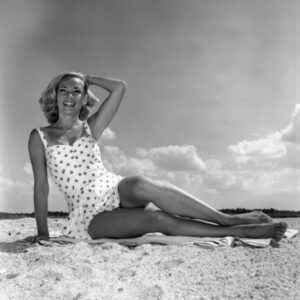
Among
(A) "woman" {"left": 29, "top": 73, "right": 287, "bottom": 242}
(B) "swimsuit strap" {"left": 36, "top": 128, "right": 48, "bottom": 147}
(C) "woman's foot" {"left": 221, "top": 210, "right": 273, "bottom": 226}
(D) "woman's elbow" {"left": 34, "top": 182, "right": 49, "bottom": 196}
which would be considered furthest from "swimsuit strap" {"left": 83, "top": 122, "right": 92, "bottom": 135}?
(C) "woman's foot" {"left": 221, "top": 210, "right": 273, "bottom": 226}

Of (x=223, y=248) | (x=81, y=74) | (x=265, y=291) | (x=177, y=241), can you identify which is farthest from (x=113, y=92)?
(x=265, y=291)

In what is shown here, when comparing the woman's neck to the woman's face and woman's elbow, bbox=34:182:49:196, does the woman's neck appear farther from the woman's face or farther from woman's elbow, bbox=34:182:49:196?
woman's elbow, bbox=34:182:49:196

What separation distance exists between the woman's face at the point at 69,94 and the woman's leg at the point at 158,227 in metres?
0.92

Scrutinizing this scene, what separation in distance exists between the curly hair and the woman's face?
0.04m

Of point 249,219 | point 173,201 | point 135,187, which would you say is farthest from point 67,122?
point 249,219

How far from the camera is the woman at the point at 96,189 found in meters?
3.10

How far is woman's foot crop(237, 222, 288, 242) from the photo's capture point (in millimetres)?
2961

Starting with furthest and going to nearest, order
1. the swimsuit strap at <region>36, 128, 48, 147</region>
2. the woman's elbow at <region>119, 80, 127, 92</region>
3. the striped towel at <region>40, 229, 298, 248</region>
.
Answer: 1. the woman's elbow at <region>119, 80, 127, 92</region>
2. the swimsuit strap at <region>36, 128, 48, 147</region>
3. the striped towel at <region>40, 229, 298, 248</region>

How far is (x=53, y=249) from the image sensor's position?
2.77m

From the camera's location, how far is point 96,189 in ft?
10.8

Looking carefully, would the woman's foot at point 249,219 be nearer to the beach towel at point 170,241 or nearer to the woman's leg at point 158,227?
the woman's leg at point 158,227

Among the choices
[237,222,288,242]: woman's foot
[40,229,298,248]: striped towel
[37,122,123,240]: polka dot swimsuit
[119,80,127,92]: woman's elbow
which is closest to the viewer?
[40,229,298,248]: striped towel

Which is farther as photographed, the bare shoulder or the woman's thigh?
the bare shoulder

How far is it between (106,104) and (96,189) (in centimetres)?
79
